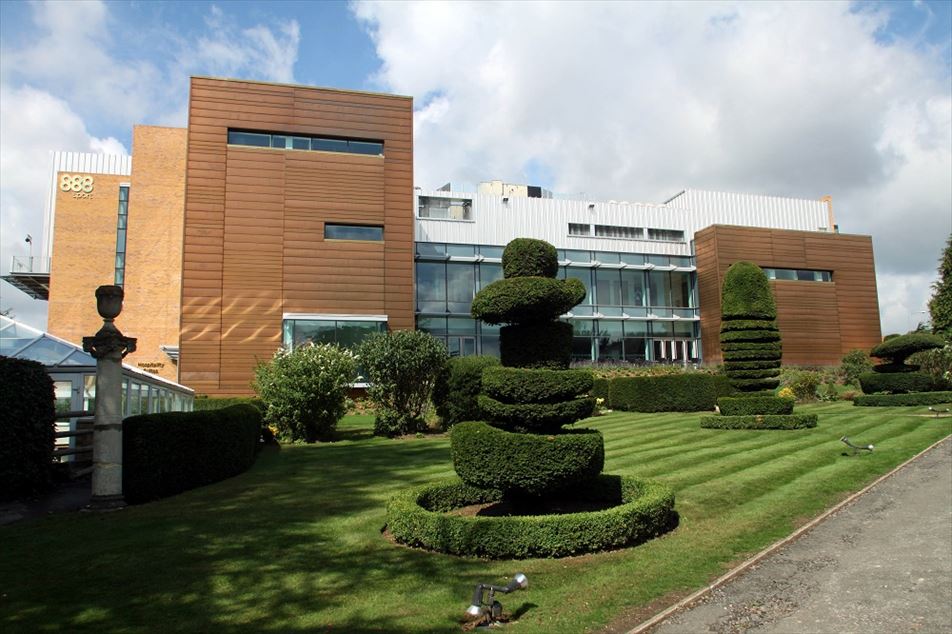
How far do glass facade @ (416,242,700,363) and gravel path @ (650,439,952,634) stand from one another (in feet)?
98.1

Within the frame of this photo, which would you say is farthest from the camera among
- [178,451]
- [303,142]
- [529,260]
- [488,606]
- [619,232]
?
[619,232]

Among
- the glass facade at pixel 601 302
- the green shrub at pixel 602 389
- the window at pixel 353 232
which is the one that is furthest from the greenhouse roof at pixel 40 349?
the glass facade at pixel 601 302

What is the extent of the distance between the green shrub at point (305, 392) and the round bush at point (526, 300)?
1218cm

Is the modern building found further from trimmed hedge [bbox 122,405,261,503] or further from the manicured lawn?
the manicured lawn

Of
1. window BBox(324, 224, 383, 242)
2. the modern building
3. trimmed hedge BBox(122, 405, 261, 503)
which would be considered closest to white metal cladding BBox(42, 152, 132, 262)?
the modern building

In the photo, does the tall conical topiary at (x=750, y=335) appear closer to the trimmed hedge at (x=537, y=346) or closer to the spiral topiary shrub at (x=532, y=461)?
the spiral topiary shrub at (x=532, y=461)

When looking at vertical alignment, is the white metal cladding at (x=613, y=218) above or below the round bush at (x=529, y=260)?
above

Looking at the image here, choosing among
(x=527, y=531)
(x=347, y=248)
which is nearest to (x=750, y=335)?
(x=527, y=531)

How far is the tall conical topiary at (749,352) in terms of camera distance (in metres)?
18.9

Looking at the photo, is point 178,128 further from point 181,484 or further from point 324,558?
point 324,558

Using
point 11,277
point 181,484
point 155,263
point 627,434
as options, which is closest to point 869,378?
point 627,434

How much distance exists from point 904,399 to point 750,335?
34.0 ft

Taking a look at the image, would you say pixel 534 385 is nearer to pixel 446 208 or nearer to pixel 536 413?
pixel 536 413

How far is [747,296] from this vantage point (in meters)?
19.3
